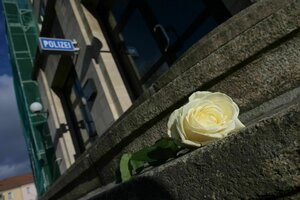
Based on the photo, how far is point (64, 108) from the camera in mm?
12383

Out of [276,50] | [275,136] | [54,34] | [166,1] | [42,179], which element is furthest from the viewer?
[42,179]

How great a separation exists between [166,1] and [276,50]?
496 cm

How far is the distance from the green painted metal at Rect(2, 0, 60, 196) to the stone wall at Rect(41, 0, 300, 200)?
12.9 metres

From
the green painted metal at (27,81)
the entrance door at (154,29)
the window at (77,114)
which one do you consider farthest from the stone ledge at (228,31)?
the green painted metal at (27,81)

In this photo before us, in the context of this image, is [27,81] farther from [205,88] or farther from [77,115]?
[205,88]

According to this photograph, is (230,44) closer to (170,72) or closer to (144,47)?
(170,72)

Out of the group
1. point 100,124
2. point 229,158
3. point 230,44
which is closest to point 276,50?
point 230,44

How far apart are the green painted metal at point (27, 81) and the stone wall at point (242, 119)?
12865 mm

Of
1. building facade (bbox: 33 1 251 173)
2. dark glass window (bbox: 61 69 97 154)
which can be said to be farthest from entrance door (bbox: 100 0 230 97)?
dark glass window (bbox: 61 69 97 154)

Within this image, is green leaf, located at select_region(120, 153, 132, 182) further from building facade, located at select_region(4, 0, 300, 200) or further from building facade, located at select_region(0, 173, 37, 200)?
building facade, located at select_region(0, 173, 37, 200)

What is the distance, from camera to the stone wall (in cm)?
124

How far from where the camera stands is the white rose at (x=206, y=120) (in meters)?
1.50

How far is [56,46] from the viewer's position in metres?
9.04

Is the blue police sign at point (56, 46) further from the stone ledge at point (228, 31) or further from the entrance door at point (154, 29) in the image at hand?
the stone ledge at point (228, 31)
